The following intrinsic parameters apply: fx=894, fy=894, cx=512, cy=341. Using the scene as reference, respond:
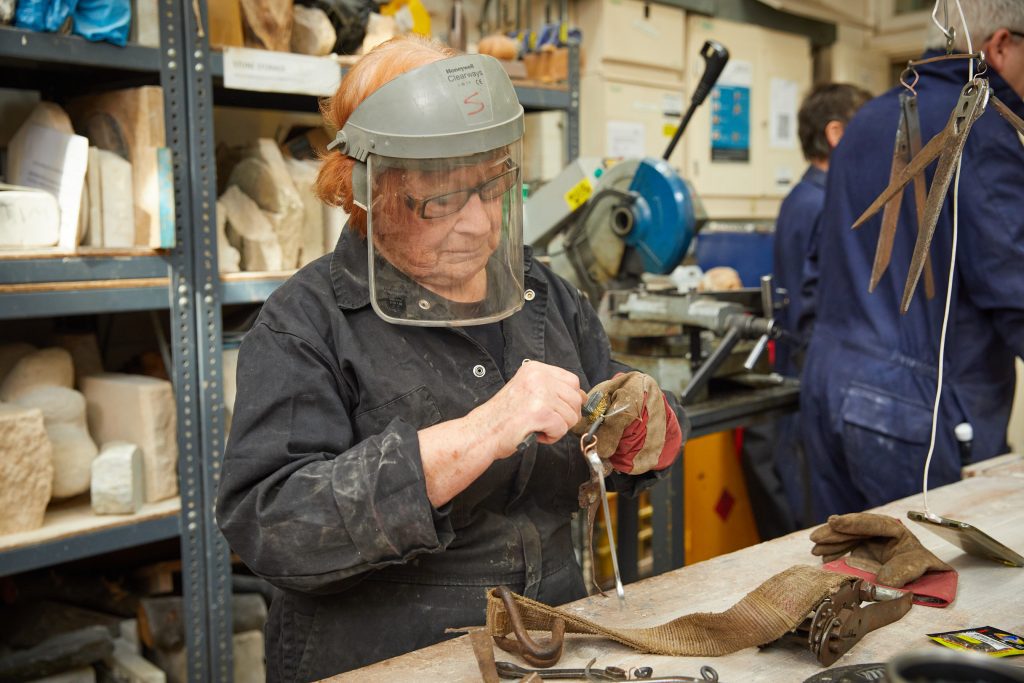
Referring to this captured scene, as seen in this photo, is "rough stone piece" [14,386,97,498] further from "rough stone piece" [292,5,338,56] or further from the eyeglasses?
the eyeglasses

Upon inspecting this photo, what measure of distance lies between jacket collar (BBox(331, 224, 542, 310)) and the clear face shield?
4cm

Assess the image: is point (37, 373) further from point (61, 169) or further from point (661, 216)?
point (661, 216)

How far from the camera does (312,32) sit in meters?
2.32

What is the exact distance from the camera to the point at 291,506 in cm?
109

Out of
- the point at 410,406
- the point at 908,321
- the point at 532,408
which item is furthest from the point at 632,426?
the point at 908,321

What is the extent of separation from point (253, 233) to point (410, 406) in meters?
1.23

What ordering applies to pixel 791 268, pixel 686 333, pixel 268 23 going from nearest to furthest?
pixel 268 23 → pixel 686 333 → pixel 791 268

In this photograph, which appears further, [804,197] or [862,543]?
[804,197]

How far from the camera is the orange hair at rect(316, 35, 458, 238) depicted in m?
1.25

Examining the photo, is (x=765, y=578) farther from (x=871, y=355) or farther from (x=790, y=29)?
(x=790, y=29)

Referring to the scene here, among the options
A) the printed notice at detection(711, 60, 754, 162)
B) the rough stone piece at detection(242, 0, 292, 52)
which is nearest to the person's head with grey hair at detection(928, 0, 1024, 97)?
the rough stone piece at detection(242, 0, 292, 52)

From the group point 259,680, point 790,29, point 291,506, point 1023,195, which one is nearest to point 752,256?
point 790,29

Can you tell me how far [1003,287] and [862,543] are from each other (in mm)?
863

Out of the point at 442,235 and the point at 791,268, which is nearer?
the point at 442,235
